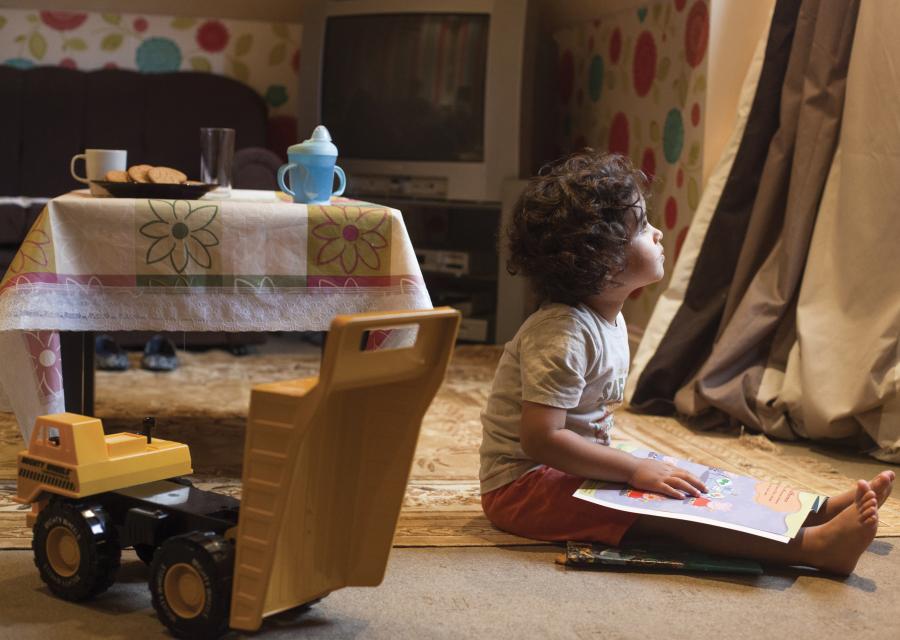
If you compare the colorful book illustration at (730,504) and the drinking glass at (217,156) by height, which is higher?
the drinking glass at (217,156)

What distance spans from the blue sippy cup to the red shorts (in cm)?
59

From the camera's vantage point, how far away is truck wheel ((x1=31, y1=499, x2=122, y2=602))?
1.33 meters

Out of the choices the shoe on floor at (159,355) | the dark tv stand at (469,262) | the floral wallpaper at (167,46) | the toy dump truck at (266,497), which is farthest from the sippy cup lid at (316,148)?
the floral wallpaper at (167,46)

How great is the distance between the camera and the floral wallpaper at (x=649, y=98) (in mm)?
3064

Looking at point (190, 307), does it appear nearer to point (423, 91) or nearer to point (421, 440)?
point (421, 440)

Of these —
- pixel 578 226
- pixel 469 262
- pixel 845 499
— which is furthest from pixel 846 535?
pixel 469 262

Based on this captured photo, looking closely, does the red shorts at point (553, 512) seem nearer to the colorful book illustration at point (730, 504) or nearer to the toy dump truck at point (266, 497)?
the colorful book illustration at point (730, 504)

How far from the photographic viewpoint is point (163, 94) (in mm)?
3787

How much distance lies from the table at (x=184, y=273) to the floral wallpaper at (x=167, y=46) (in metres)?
2.39

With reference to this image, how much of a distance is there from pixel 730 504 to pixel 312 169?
2.84 feet

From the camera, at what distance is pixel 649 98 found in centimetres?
341

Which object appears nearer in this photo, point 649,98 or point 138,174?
point 138,174

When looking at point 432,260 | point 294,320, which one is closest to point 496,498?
point 294,320

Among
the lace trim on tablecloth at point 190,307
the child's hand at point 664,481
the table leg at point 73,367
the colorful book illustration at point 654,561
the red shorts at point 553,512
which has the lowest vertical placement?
the colorful book illustration at point 654,561
